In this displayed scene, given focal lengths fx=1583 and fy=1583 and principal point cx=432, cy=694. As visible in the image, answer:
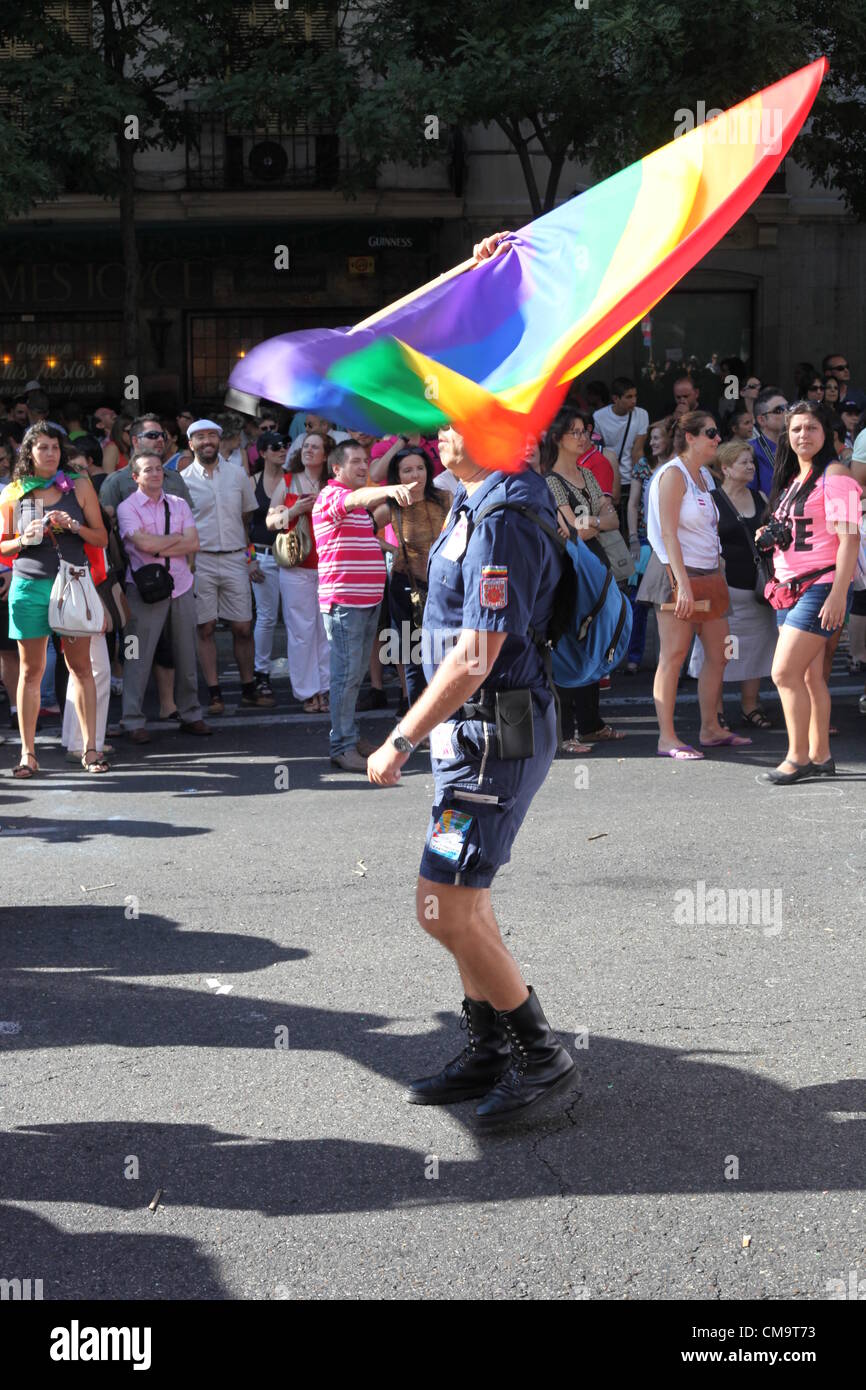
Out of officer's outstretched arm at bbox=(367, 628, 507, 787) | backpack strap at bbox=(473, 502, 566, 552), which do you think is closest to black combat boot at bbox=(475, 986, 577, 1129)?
officer's outstretched arm at bbox=(367, 628, 507, 787)

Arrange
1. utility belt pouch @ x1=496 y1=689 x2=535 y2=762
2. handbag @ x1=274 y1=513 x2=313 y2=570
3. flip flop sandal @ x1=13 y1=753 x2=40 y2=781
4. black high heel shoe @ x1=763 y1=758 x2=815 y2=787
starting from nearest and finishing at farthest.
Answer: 1. utility belt pouch @ x1=496 y1=689 x2=535 y2=762
2. black high heel shoe @ x1=763 y1=758 x2=815 y2=787
3. flip flop sandal @ x1=13 y1=753 x2=40 y2=781
4. handbag @ x1=274 y1=513 x2=313 y2=570

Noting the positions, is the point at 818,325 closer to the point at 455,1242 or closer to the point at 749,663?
the point at 749,663

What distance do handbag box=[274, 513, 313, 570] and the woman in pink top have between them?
338 centimetres

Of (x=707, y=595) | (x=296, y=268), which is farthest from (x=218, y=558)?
(x=296, y=268)

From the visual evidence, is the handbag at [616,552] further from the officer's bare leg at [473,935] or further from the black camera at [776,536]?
the officer's bare leg at [473,935]

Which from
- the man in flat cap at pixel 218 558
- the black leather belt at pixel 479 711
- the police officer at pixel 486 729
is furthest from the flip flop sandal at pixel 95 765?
the black leather belt at pixel 479 711

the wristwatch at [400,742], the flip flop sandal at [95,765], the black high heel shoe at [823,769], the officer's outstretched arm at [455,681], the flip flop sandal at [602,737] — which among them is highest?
the officer's outstretched arm at [455,681]

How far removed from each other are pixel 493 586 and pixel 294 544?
6580 millimetres

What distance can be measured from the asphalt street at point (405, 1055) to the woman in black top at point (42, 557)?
100cm

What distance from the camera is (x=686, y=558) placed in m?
8.98

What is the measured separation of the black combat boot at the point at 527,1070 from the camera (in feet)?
14.1

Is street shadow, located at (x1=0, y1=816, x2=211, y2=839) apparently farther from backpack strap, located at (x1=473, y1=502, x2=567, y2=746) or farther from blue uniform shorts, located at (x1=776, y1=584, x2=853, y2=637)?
backpack strap, located at (x1=473, y1=502, x2=567, y2=746)

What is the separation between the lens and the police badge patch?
399cm

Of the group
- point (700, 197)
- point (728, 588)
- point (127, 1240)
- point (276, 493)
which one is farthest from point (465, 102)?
point (127, 1240)
